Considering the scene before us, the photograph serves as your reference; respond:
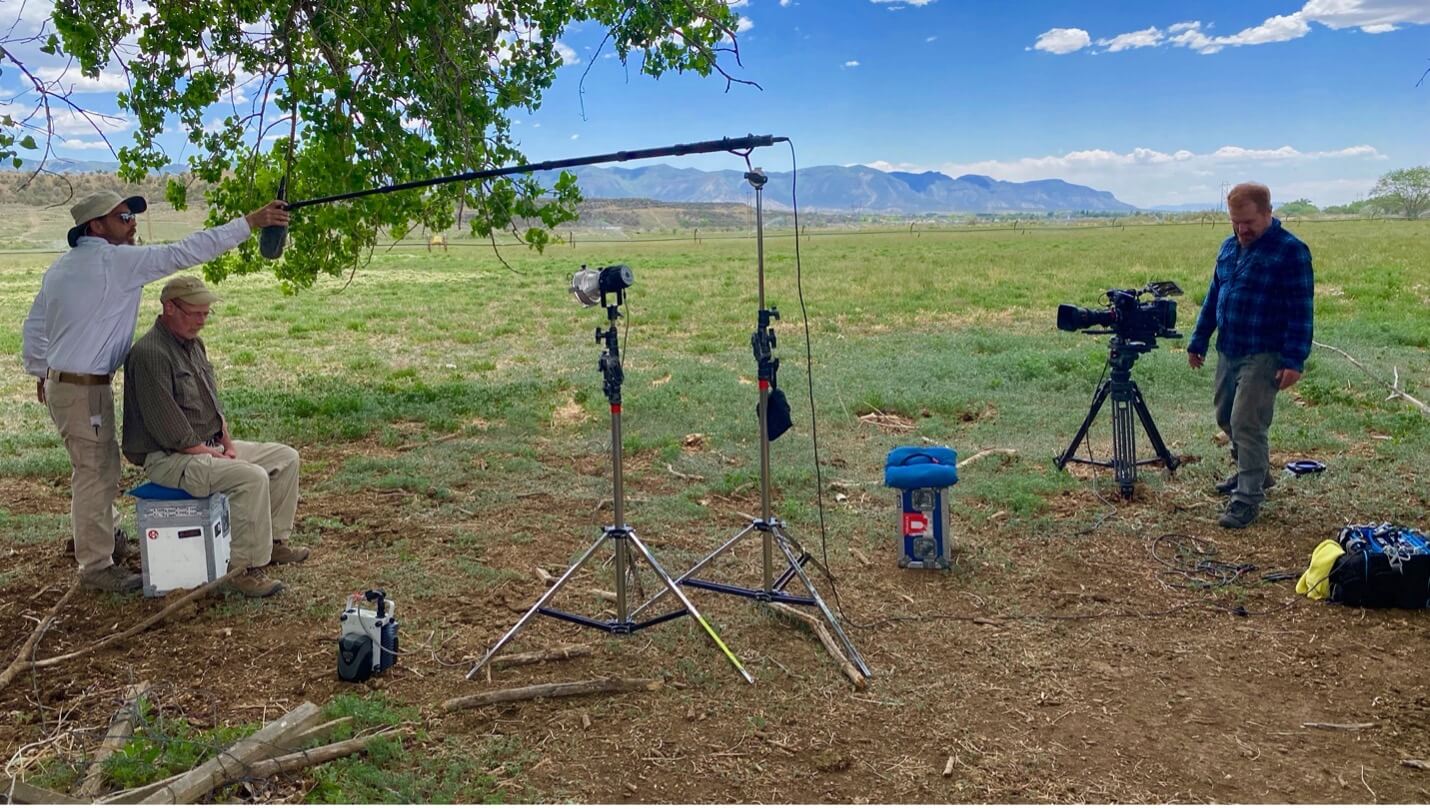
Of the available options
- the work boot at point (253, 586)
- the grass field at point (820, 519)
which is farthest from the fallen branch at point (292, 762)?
the work boot at point (253, 586)

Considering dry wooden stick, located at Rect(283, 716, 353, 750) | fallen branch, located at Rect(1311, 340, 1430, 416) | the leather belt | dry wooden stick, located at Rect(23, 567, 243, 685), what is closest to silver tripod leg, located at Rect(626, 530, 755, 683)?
dry wooden stick, located at Rect(283, 716, 353, 750)

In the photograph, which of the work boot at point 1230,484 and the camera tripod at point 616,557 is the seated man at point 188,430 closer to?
the camera tripod at point 616,557

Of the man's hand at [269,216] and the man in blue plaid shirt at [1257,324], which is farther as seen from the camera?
the man in blue plaid shirt at [1257,324]

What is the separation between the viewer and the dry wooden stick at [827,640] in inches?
175

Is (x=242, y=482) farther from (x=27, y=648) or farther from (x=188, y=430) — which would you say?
(x=27, y=648)

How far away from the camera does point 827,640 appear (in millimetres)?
4746

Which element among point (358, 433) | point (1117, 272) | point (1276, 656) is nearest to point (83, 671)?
point (358, 433)

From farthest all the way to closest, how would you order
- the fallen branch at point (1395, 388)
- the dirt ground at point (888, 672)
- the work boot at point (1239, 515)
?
the fallen branch at point (1395, 388)
the work boot at point (1239, 515)
the dirt ground at point (888, 672)

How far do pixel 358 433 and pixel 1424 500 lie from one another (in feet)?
27.9

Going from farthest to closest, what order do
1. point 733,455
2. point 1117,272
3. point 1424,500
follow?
point 1117,272 → point 733,455 → point 1424,500

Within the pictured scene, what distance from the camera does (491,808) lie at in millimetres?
3307

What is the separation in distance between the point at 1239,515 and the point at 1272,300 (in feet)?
4.52

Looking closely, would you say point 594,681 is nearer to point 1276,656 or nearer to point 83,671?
point 83,671

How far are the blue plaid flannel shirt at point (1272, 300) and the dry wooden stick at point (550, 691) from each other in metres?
4.43
